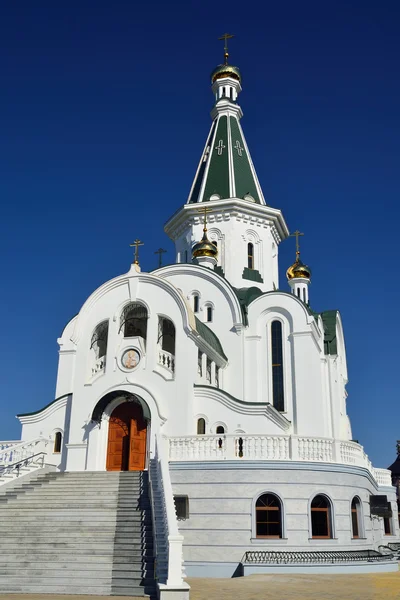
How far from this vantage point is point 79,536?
13203mm

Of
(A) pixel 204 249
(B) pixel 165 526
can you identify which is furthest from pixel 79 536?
(A) pixel 204 249

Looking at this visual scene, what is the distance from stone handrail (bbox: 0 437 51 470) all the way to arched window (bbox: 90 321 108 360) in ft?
11.2

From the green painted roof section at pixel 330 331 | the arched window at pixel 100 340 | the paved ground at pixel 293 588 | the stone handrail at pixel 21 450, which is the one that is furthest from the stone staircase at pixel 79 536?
the green painted roof section at pixel 330 331

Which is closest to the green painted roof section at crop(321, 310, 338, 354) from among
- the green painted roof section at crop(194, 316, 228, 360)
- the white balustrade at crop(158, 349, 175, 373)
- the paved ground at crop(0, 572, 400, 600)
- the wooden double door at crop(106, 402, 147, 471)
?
the green painted roof section at crop(194, 316, 228, 360)

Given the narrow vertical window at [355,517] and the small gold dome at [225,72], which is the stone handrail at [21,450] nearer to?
the narrow vertical window at [355,517]

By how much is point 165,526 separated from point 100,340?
10.8 m

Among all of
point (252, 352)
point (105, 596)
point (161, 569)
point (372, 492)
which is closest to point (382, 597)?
point (161, 569)

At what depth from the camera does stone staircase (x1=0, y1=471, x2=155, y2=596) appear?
11.6m

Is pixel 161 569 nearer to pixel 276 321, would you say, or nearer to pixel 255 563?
pixel 255 563

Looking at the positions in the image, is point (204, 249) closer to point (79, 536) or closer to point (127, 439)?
point (127, 439)

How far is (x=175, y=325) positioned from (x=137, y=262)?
3089mm

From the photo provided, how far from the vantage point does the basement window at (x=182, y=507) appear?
610 inches

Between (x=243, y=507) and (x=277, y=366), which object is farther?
(x=277, y=366)

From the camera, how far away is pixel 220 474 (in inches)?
618
